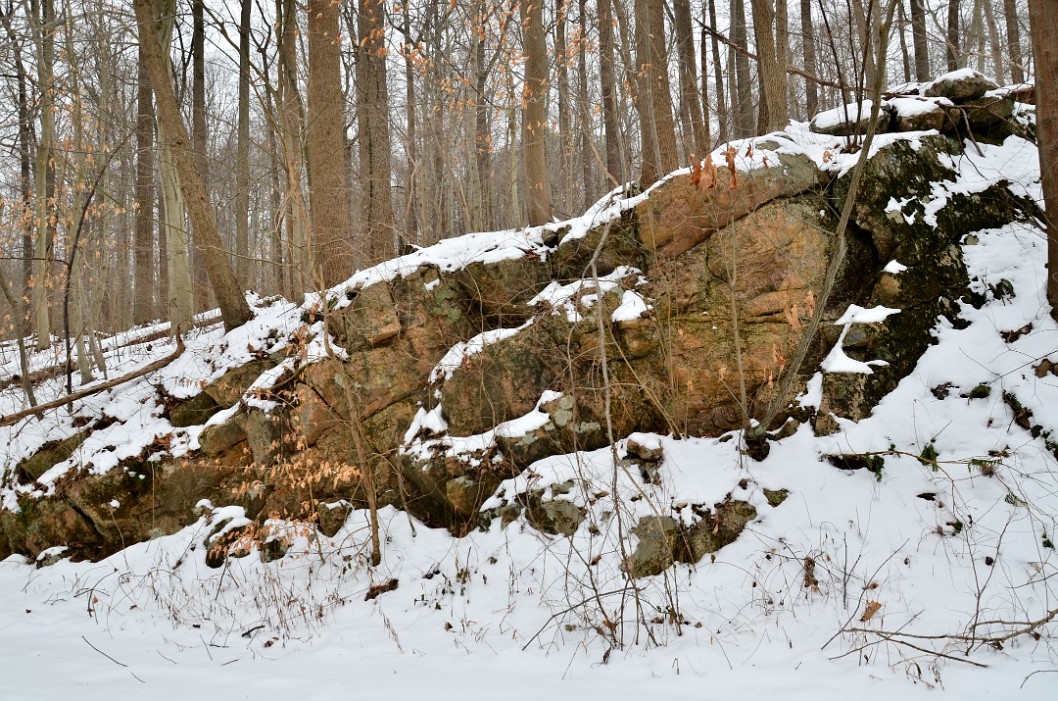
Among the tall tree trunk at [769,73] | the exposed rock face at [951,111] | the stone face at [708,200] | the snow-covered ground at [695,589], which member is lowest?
the snow-covered ground at [695,589]

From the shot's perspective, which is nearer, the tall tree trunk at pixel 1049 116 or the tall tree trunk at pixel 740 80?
the tall tree trunk at pixel 1049 116

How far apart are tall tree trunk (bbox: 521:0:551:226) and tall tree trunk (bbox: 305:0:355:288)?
2313 millimetres

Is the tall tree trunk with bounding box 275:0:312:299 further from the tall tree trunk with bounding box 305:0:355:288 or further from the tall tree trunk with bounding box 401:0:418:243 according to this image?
the tall tree trunk with bounding box 401:0:418:243

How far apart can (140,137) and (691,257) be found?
426 inches

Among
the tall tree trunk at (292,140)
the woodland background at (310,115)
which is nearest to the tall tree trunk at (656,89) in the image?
the woodland background at (310,115)

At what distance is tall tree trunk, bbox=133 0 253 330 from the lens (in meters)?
7.75

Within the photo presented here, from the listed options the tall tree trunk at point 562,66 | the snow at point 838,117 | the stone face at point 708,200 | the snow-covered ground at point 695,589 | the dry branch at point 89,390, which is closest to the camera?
the snow-covered ground at point 695,589

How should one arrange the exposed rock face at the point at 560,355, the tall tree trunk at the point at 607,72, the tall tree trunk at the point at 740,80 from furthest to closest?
the tall tree trunk at the point at 740,80, the tall tree trunk at the point at 607,72, the exposed rock face at the point at 560,355

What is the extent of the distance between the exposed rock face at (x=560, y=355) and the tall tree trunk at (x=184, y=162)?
63.5 inches

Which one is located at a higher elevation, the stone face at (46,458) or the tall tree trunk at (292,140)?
the tall tree trunk at (292,140)

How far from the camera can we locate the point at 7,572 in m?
6.40

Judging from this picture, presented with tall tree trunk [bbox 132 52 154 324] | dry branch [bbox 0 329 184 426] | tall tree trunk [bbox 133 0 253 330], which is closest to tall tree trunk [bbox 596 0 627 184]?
tall tree trunk [bbox 133 0 253 330]

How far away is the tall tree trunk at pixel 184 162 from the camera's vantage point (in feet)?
25.4

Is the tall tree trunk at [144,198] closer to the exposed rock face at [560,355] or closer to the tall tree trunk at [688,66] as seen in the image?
the exposed rock face at [560,355]
